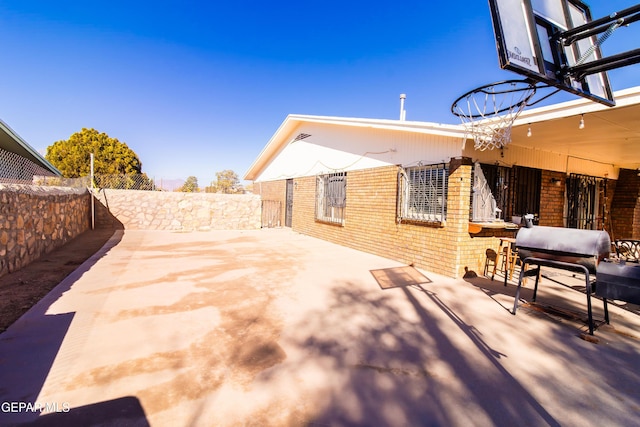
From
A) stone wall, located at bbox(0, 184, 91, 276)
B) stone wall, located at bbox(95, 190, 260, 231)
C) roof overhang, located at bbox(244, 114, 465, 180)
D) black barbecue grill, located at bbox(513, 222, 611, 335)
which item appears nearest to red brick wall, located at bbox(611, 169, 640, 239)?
roof overhang, located at bbox(244, 114, 465, 180)

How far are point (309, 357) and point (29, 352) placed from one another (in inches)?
102

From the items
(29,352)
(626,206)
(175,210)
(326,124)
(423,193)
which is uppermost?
(326,124)

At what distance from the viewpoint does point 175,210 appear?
13.1 meters

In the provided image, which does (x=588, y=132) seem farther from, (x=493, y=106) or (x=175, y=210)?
(x=175, y=210)

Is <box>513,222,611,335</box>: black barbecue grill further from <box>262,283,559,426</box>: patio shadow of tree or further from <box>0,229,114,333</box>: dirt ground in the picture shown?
<box>0,229,114,333</box>: dirt ground

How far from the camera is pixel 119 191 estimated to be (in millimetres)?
12094

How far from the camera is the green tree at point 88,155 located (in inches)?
875

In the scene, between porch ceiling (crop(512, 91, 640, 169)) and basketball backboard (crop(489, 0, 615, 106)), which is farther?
porch ceiling (crop(512, 91, 640, 169))

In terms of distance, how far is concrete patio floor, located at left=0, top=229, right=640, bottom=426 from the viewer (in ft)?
7.02

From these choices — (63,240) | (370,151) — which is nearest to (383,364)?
(370,151)

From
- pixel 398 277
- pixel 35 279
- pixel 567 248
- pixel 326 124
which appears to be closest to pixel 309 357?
pixel 567 248

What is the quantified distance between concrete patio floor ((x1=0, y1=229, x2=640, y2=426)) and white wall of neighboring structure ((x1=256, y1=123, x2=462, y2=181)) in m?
3.08

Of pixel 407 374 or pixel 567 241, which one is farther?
pixel 567 241

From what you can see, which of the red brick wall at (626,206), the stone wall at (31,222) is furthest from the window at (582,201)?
the stone wall at (31,222)
